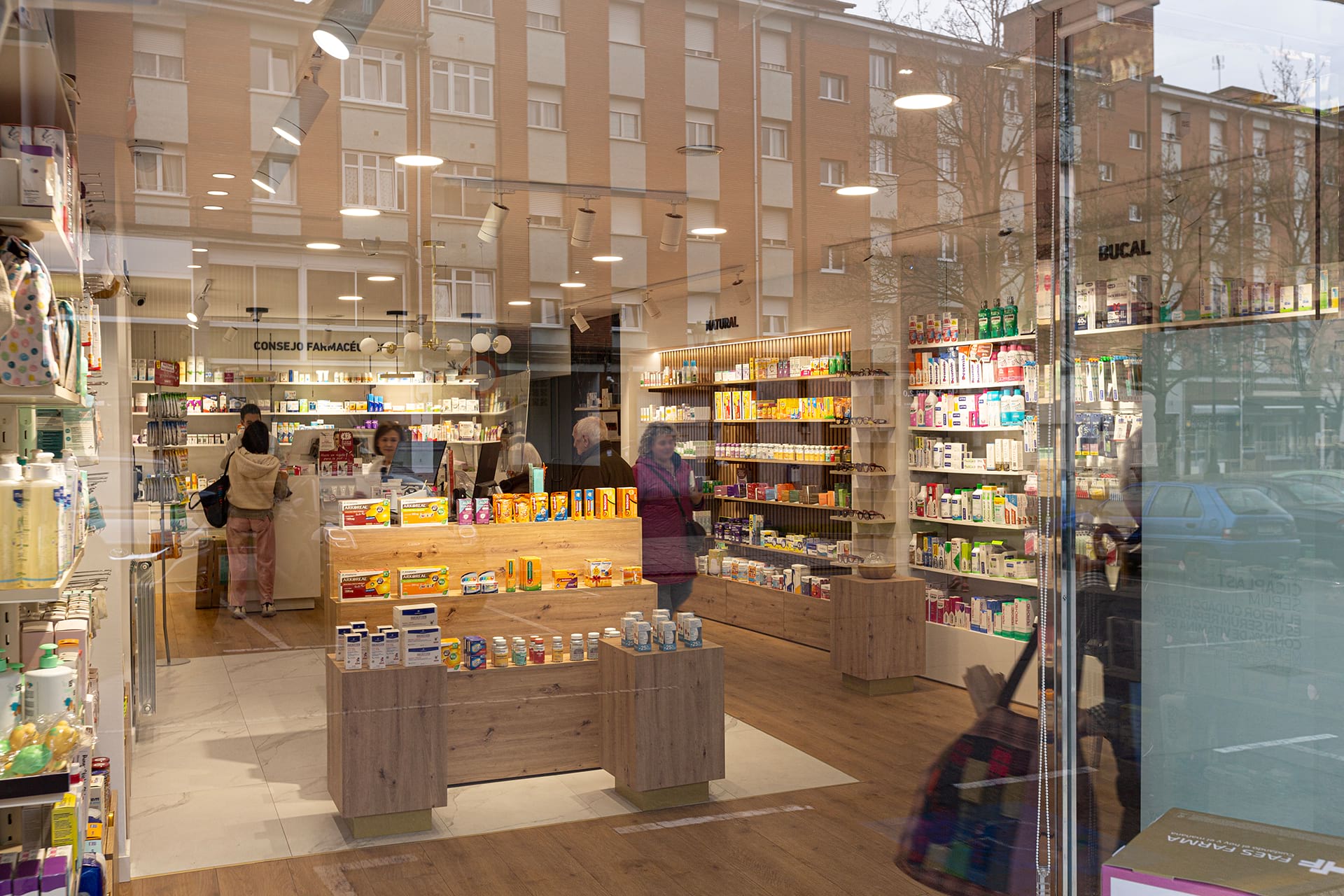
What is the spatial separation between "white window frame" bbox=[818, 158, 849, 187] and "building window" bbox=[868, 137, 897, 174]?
0.41 ft

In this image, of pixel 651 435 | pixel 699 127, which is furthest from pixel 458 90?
pixel 651 435

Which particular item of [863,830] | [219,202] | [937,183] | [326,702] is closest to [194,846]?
[326,702]

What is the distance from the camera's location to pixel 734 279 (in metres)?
4.00

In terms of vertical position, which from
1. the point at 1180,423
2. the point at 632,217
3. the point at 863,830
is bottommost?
the point at 863,830

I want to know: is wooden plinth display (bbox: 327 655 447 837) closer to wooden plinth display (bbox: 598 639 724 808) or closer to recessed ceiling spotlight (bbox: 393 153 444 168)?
wooden plinth display (bbox: 598 639 724 808)

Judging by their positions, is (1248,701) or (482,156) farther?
(482,156)

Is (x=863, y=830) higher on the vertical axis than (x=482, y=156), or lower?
lower

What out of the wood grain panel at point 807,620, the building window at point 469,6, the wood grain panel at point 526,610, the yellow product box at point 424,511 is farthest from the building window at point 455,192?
the wood grain panel at point 807,620

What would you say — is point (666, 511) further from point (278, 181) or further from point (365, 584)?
point (278, 181)

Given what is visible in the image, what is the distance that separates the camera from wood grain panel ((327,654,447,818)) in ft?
11.7

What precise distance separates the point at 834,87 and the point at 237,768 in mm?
3414

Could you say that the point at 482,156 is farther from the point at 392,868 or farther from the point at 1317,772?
the point at 1317,772

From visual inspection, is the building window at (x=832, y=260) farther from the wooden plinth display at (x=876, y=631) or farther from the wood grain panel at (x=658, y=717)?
the wood grain panel at (x=658, y=717)

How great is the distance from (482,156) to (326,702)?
6.54ft
